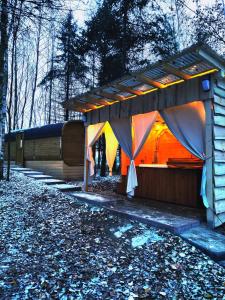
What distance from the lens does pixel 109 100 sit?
6660 mm

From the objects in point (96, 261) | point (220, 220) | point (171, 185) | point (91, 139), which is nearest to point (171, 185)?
point (171, 185)

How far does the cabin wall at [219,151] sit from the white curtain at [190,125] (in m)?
0.23

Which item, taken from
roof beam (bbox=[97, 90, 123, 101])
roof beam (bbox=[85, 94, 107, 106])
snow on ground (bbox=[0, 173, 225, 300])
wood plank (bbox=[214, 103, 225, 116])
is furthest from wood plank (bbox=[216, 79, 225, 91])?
roof beam (bbox=[85, 94, 107, 106])

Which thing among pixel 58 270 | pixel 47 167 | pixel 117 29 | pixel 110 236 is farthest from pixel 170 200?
pixel 117 29

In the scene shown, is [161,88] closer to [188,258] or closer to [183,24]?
[188,258]

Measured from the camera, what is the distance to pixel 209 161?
4.36 m

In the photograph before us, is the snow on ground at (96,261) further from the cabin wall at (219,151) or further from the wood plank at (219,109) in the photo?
the wood plank at (219,109)

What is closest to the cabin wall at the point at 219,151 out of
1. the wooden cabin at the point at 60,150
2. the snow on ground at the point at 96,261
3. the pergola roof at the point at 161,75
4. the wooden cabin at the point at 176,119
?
the wooden cabin at the point at 176,119

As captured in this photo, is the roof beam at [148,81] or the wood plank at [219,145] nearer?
the wood plank at [219,145]

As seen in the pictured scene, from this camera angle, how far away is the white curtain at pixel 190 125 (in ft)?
15.2

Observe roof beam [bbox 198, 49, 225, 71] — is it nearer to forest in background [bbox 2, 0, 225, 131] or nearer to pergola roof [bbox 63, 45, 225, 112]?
Result: pergola roof [bbox 63, 45, 225, 112]

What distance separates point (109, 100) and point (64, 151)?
4182 mm

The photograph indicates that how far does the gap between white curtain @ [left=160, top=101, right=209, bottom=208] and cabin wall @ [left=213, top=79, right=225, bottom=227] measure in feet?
0.75

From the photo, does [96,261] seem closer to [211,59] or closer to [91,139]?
[211,59]
